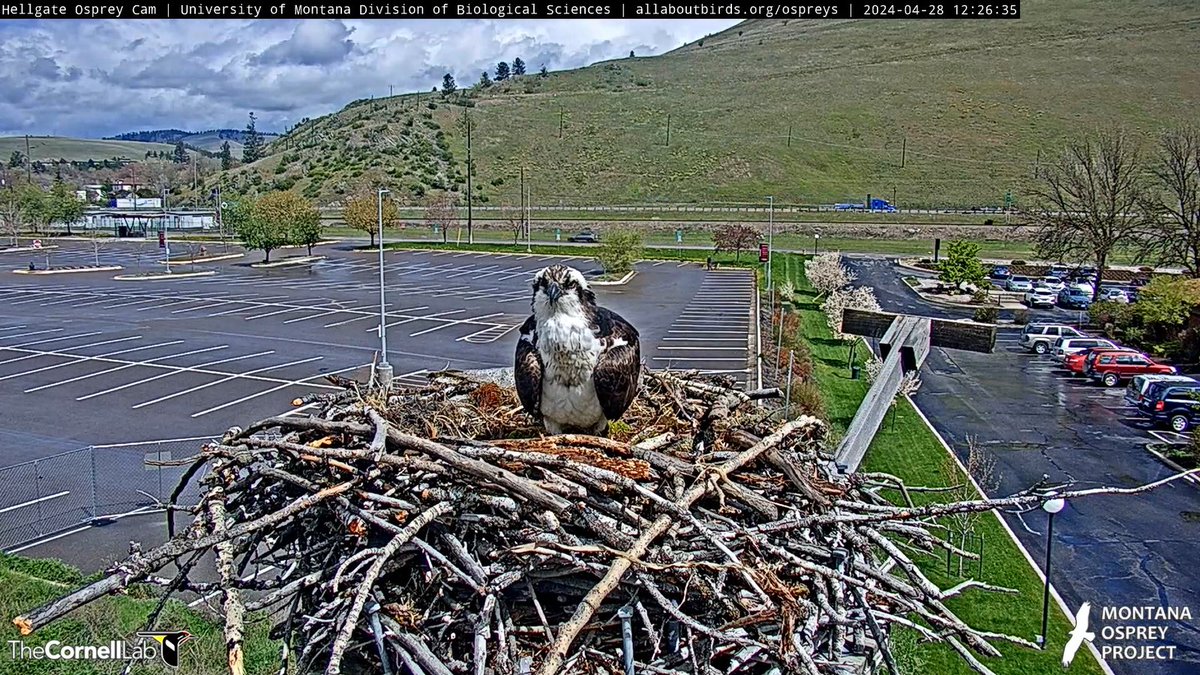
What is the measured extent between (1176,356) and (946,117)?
92.2m

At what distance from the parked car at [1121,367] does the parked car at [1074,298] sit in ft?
59.5

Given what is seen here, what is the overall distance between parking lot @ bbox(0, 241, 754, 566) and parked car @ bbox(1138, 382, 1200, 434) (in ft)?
38.0

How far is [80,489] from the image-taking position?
17.2 meters

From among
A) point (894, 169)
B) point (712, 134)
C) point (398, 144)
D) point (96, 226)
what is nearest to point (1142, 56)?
point (894, 169)

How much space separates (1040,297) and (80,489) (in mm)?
46505

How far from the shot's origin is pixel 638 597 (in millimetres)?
4332

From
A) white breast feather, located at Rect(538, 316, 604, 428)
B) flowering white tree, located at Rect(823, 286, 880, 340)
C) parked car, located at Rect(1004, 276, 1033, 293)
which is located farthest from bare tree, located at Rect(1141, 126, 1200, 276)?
white breast feather, located at Rect(538, 316, 604, 428)

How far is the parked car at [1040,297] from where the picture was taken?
157 ft

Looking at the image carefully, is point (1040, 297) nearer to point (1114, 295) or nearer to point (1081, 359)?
point (1114, 295)

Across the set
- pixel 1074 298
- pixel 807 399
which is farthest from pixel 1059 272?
pixel 807 399

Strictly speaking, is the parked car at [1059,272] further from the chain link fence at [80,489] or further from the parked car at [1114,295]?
the chain link fence at [80,489]

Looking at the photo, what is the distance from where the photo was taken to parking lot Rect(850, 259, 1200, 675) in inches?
586

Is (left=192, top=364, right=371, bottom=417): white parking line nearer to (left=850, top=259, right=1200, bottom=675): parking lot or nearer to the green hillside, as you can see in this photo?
(left=850, top=259, right=1200, bottom=675): parking lot

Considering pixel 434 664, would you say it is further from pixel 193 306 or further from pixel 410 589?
pixel 193 306
